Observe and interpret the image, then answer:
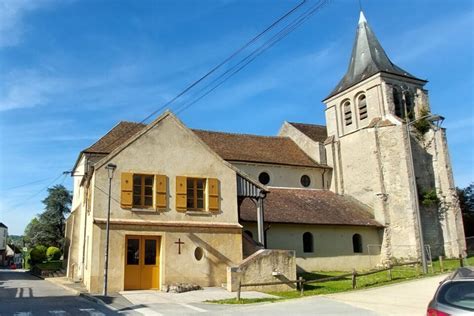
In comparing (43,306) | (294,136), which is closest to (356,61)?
(294,136)

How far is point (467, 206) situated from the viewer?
43094 millimetres

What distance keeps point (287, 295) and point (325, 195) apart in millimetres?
17028

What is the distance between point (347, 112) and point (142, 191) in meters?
23.9

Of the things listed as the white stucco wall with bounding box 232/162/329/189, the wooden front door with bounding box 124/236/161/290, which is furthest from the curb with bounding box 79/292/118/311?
the white stucco wall with bounding box 232/162/329/189

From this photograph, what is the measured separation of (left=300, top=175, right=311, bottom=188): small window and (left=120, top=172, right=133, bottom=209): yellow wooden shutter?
18.3 metres

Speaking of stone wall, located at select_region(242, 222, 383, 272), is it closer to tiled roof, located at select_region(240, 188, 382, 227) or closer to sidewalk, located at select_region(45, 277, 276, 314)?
tiled roof, located at select_region(240, 188, 382, 227)

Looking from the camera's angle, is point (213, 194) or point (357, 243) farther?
point (357, 243)

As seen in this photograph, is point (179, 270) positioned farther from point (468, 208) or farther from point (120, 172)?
point (468, 208)

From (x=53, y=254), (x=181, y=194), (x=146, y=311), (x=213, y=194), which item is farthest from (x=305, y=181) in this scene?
(x=53, y=254)

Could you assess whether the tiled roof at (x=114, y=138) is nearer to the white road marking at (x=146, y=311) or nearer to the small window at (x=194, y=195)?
the small window at (x=194, y=195)

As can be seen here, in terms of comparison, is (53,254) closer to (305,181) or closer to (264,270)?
(305,181)

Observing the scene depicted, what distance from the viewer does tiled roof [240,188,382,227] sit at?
87.9 feet

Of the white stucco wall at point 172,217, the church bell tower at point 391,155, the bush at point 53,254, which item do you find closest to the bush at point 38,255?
the bush at point 53,254

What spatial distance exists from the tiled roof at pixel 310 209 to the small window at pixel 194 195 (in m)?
6.29
